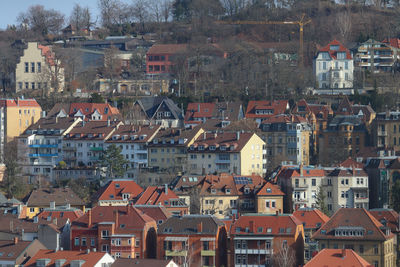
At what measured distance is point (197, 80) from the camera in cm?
11638

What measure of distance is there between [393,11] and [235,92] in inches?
1029

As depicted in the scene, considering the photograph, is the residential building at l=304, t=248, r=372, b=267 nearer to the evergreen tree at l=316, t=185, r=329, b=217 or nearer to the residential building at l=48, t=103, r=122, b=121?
the evergreen tree at l=316, t=185, r=329, b=217

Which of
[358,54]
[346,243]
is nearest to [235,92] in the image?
[358,54]

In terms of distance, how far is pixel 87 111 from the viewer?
355ft

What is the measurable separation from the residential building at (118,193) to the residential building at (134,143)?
699 cm

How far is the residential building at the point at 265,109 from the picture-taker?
346 feet

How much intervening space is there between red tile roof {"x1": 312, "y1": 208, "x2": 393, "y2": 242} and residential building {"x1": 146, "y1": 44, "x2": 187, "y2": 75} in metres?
47.8

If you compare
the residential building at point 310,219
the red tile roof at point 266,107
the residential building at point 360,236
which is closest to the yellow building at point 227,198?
the residential building at point 310,219

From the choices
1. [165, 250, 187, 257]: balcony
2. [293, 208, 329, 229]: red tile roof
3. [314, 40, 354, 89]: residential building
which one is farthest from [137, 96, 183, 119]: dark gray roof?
[165, 250, 187, 257]: balcony

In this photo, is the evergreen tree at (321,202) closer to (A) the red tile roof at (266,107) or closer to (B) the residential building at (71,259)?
(A) the red tile roof at (266,107)

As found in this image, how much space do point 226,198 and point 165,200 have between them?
5047mm

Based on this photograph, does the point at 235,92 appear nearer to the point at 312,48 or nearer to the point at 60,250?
the point at 312,48

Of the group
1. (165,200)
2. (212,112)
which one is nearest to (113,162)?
(165,200)

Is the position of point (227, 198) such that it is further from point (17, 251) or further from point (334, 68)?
point (334, 68)
